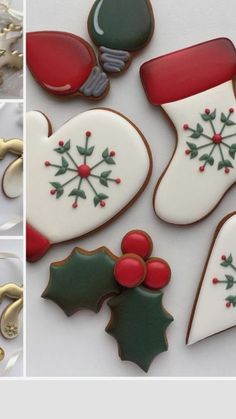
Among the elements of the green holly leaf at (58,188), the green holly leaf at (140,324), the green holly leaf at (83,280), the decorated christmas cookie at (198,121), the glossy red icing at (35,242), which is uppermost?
the decorated christmas cookie at (198,121)

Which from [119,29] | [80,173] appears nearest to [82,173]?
[80,173]

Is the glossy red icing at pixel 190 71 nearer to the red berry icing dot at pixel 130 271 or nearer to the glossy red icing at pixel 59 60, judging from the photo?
the glossy red icing at pixel 59 60

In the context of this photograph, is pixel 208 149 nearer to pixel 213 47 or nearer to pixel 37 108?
pixel 213 47

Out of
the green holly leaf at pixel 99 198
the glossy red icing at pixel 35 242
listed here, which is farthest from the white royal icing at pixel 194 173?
the glossy red icing at pixel 35 242

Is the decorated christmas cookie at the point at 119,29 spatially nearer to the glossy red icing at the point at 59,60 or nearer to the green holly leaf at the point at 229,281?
the glossy red icing at the point at 59,60

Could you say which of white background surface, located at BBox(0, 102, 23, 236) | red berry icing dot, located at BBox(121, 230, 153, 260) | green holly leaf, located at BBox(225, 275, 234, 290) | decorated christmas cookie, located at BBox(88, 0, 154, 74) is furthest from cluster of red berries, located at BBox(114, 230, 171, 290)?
decorated christmas cookie, located at BBox(88, 0, 154, 74)

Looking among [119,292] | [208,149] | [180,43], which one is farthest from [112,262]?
[180,43]

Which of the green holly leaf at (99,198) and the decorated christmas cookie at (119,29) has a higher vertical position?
the decorated christmas cookie at (119,29)
